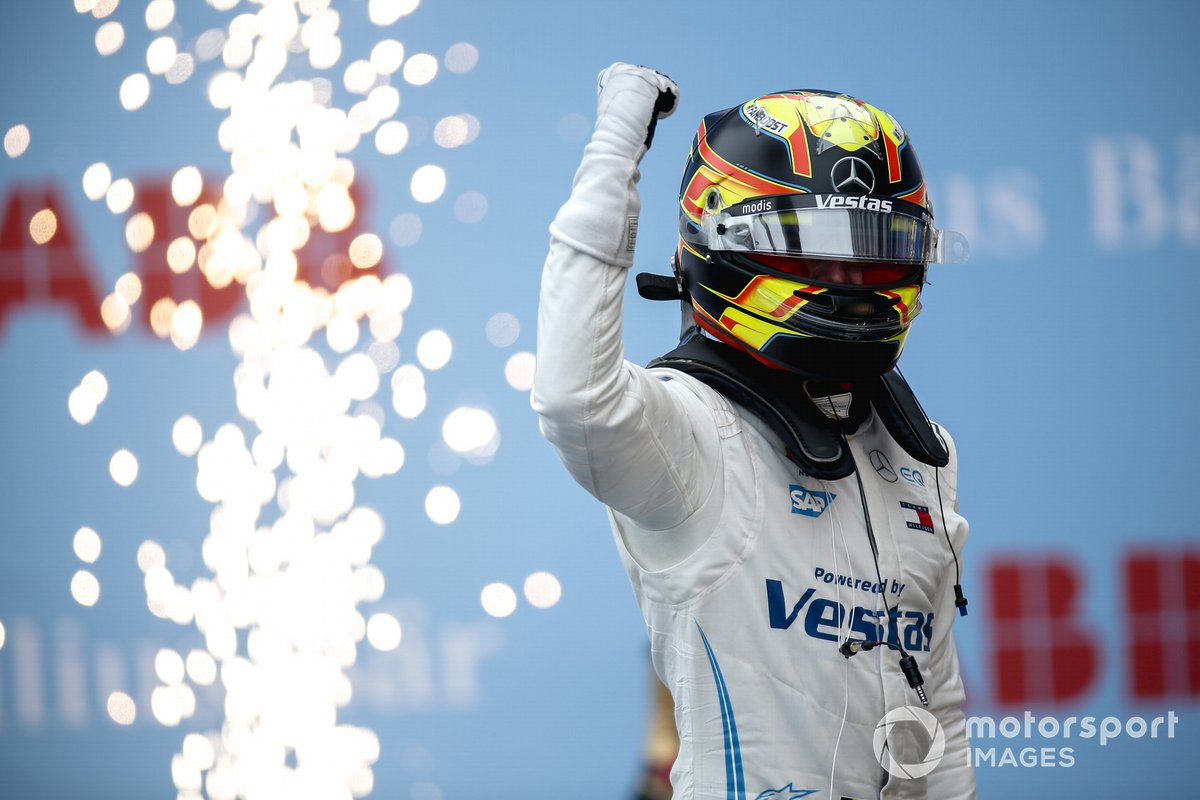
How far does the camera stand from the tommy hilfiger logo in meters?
1.23

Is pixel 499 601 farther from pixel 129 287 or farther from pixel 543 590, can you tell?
pixel 129 287

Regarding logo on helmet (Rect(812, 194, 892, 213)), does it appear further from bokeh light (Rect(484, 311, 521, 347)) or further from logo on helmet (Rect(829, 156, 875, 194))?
bokeh light (Rect(484, 311, 521, 347))

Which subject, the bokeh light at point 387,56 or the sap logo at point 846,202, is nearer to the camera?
the sap logo at point 846,202

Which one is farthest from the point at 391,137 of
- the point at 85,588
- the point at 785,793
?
the point at 785,793

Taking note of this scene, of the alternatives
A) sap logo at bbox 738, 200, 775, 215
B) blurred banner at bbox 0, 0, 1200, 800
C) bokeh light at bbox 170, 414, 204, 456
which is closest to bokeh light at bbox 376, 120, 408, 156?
blurred banner at bbox 0, 0, 1200, 800

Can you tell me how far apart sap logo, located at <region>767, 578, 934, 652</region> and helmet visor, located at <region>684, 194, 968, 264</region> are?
0.34 meters

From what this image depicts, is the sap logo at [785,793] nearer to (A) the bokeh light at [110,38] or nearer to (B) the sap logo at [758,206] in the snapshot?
(B) the sap logo at [758,206]

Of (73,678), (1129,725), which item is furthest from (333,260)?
(1129,725)

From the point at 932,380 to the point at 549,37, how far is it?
1188 mm

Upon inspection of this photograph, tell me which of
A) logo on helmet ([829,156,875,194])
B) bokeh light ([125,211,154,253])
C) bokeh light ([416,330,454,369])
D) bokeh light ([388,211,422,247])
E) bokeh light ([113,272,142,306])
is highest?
bokeh light ([125,211,154,253])

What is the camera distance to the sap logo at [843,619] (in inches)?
43.1

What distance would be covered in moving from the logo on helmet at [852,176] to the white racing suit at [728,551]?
0.24 meters

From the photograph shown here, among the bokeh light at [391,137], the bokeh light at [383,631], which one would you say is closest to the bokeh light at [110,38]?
the bokeh light at [391,137]

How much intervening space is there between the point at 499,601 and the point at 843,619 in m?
1.50
